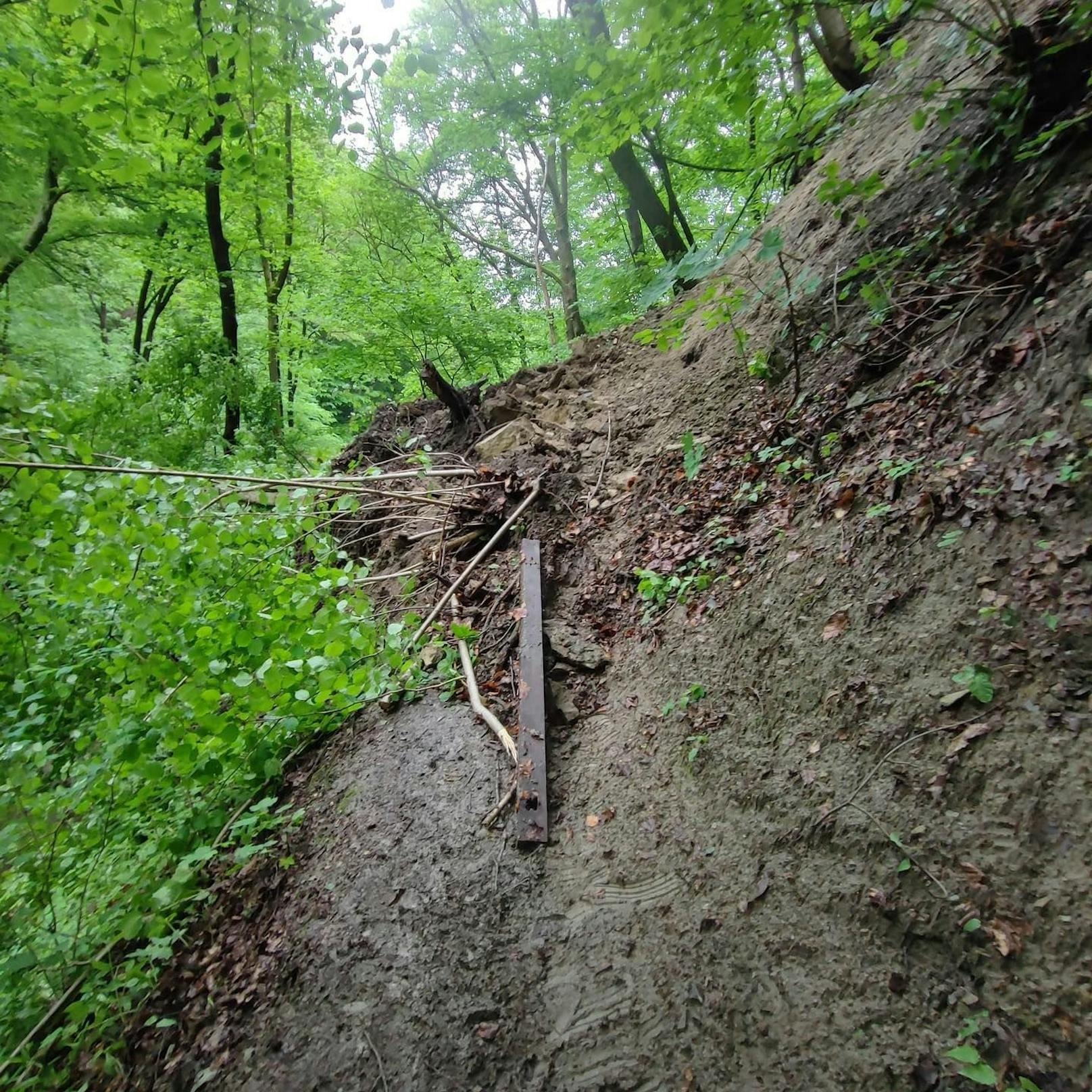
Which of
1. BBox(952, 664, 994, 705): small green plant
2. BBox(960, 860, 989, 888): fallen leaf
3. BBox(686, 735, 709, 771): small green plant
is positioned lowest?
BBox(960, 860, 989, 888): fallen leaf

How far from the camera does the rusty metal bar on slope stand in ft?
9.30

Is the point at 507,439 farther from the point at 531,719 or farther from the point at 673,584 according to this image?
the point at 531,719

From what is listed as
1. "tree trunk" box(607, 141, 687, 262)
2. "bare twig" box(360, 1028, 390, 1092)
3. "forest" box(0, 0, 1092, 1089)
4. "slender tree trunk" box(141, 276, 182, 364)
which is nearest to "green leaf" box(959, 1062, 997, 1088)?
"bare twig" box(360, 1028, 390, 1092)

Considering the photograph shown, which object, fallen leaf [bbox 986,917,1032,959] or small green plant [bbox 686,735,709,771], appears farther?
small green plant [bbox 686,735,709,771]

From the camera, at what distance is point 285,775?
3881 mm

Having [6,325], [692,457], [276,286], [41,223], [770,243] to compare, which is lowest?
[692,457]

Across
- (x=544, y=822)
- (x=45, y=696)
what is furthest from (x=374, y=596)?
(x=544, y=822)

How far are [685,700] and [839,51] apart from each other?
5.57m

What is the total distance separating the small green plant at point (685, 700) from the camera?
293 centimetres

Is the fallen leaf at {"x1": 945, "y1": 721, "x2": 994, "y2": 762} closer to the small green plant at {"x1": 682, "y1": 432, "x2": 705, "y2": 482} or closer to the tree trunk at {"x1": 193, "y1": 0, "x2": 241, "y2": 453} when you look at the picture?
the small green plant at {"x1": 682, "y1": 432, "x2": 705, "y2": 482}

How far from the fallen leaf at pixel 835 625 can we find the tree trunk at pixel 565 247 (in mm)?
7818

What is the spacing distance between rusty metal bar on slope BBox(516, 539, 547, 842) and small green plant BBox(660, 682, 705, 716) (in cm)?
71

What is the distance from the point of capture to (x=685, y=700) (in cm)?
297

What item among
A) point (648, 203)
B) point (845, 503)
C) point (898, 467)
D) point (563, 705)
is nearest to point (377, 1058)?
point (563, 705)
